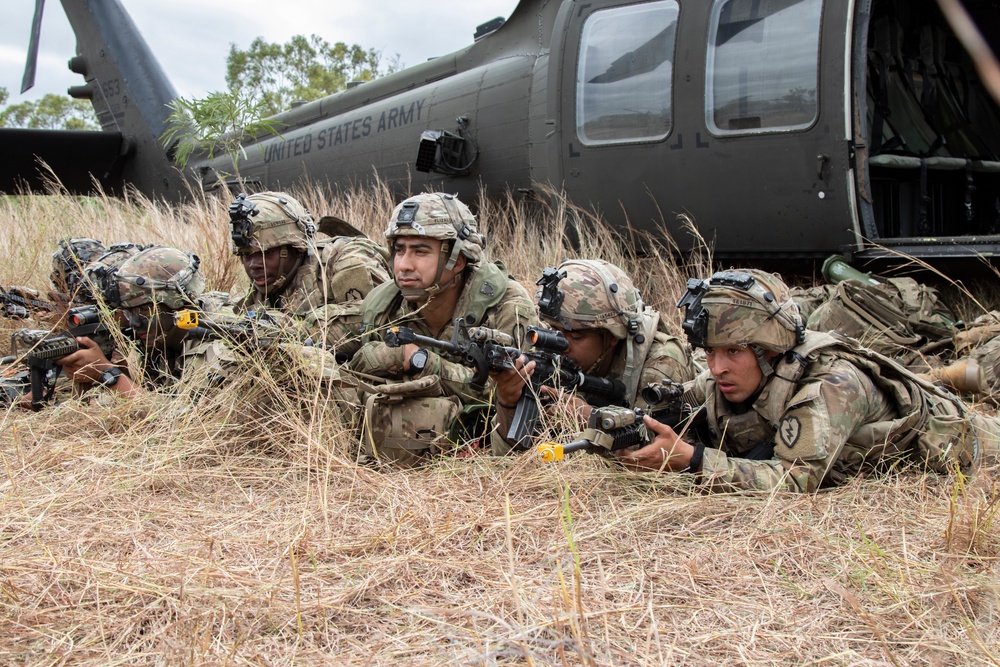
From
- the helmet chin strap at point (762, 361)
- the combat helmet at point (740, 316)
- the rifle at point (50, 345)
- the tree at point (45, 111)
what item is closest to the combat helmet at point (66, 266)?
the rifle at point (50, 345)

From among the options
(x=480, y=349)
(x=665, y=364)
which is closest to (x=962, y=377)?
(x=665, y=364)

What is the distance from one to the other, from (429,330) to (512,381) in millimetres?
902

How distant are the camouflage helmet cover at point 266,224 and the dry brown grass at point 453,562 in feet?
3.88

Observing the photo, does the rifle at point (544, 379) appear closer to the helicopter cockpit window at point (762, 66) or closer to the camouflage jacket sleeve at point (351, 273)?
the camouflage jacket sleeve at point (351, 273)

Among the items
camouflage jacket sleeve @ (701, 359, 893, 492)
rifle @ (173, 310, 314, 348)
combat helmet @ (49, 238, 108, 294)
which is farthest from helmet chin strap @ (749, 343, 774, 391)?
combat helmet @ (49, 238, 108, 294)

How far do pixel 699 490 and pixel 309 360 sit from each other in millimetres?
1878

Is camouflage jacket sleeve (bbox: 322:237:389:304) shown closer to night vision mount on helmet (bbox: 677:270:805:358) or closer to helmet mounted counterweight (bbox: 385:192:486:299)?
helmet mounted counterweight (bbox: 385:192:486:299)

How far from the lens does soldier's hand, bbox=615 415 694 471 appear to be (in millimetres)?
3170

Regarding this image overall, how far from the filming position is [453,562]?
2672 mm

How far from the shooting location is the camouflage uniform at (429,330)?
3.99m

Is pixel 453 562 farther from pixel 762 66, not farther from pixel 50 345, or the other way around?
pixel 762 66

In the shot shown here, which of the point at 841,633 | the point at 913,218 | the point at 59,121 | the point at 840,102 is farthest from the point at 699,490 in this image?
the point at 59,121

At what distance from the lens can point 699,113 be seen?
5.98 m

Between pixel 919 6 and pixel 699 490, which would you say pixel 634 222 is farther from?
pixel 699 490
